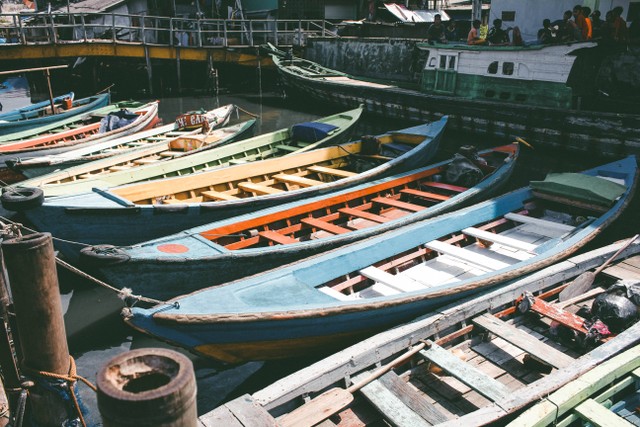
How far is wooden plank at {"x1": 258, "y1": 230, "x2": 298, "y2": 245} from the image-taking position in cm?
712

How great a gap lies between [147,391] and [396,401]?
2.64 m

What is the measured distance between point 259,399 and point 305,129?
8467 mm

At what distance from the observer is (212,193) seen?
341 inches

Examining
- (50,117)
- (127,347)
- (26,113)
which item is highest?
(50,117)

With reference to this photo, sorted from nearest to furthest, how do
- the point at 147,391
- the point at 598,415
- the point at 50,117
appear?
the point at 147,391 < the point at 598,415 < the point at 50,117

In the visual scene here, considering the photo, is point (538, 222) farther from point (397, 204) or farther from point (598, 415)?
point (598, 415)

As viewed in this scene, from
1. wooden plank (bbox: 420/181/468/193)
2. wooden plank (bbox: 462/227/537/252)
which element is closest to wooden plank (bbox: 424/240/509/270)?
wooden plank (bbox: 462/227/537/252)

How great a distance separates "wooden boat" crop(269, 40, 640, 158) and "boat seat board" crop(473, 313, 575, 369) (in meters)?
9.35

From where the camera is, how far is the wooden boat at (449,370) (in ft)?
13.5

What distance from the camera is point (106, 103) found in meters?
16.7

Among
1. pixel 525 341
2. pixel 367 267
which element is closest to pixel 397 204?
pixel 367 267

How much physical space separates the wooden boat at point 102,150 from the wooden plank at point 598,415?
8.71 meters

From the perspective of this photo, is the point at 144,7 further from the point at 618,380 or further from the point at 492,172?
the point at 618,380

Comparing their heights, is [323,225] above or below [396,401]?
above
